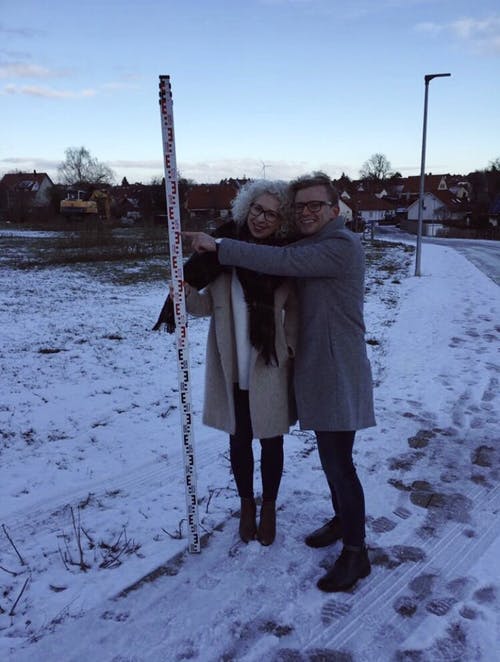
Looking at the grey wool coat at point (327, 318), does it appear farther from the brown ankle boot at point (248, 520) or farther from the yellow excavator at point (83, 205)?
the yellow excavator at point (83, 205)

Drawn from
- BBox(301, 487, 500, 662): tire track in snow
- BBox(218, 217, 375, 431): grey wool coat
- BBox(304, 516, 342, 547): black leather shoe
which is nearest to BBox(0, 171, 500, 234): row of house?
BBox(301, 487, 500, 662): tire track in snow

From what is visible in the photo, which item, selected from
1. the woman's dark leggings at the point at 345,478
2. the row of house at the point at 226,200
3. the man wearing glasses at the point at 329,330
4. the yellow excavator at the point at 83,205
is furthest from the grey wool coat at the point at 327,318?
the yellow excavator at the point at 83,205

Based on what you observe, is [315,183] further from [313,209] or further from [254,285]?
[254,285]

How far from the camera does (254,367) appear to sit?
278cm

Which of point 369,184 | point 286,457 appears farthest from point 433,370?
point 369,184

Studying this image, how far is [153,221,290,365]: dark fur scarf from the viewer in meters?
2.70

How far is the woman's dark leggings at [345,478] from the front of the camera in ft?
8.80

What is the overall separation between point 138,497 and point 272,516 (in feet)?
3.57

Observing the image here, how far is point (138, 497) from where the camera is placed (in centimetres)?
372

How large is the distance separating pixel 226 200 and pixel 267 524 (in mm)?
64159

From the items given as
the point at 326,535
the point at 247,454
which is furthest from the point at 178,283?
the point at 326,535

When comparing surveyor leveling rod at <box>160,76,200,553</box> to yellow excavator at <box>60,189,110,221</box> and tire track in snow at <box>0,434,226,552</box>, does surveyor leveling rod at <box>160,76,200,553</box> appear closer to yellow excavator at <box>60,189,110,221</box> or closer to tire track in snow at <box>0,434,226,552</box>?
tire track in snow at <box>0,434,226,552</box>

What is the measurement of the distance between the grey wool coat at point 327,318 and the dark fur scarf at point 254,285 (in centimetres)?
15

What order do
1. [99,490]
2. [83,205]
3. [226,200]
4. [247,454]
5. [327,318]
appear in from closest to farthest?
[327,318], [247,454], [99,490], [83,205], [226,200]
